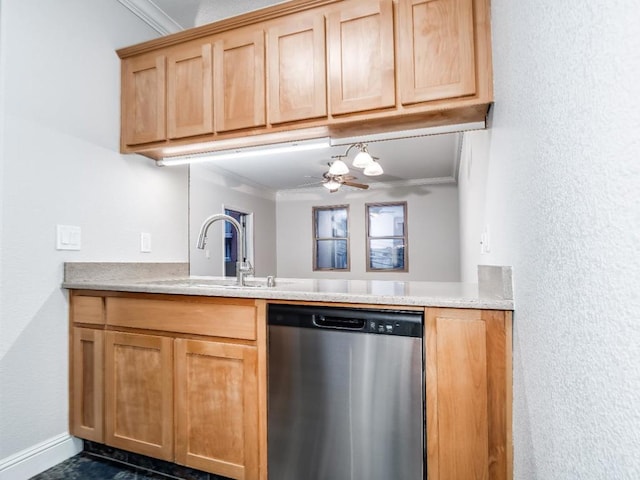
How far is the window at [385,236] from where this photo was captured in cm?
696

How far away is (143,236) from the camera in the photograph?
7.75ft

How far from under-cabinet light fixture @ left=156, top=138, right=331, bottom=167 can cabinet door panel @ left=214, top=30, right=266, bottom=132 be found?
0.20 meters

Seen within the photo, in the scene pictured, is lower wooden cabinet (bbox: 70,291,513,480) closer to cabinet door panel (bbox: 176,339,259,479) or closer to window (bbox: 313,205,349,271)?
cabinet door panel (bbox: 176,339,259,479)

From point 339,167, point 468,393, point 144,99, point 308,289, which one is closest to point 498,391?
point 468,393

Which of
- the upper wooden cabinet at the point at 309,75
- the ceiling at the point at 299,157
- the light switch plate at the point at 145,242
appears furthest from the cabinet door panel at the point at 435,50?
the light switch plate at the point at 145,242

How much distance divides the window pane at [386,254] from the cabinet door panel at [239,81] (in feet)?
17.5

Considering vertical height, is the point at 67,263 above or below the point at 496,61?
below

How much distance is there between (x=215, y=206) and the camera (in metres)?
4.07

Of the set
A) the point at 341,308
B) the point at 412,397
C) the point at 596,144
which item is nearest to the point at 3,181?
the point at 341,308

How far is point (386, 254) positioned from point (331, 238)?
1.13m

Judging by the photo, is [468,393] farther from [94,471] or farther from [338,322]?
[94,471]

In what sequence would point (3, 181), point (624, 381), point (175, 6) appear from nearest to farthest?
point (624, 381) → point (3, 181) → point (175, 6)

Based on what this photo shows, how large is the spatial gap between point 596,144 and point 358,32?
1.55 meters

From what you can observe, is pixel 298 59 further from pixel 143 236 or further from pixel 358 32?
pixel 143 236
